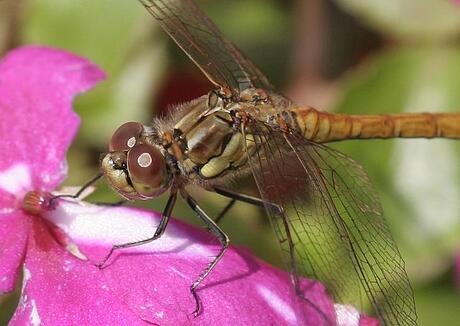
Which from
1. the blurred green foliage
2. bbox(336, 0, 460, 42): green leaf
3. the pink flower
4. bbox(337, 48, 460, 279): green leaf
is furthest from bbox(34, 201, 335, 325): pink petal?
bbox(336, 0, 460, 42): green leaf

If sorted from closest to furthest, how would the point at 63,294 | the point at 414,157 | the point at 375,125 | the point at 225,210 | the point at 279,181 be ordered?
the point at 63,294 < the point at 279,181 < the point at 225,210 < the point at 375,125 < the point at 414,157

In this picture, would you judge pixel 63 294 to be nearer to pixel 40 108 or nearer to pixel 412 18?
pixel 40 108

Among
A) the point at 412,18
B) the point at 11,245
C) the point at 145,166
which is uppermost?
the point at 412,18

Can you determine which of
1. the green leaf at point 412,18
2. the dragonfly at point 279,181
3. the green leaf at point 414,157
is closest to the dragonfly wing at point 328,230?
the dragonfly at point 279,181

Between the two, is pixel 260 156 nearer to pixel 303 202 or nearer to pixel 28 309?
pixel 303 202

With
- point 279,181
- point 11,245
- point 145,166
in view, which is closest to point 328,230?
point 279,181

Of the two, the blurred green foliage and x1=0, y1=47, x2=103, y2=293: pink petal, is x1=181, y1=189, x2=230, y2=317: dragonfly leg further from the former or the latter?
the blurred green foliage

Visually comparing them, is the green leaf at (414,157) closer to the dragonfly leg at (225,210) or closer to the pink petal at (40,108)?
the dragonfly leg at (225,210)
